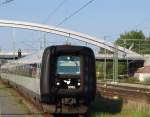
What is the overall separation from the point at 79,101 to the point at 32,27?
76746 millimetres

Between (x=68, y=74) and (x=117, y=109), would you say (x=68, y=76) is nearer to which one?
(x=68, y=74)

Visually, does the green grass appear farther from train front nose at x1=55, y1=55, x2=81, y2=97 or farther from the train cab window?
the train cab window

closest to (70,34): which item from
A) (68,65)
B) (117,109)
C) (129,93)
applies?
(129,93)

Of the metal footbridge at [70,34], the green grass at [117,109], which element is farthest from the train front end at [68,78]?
the metal footbridge at [70,34]

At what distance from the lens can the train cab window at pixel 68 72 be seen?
17.1 metres

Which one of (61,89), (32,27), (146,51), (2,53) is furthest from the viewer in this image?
(146,51)

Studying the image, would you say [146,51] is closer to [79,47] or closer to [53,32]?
[53,32]

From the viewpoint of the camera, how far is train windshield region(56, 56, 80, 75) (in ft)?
56.6

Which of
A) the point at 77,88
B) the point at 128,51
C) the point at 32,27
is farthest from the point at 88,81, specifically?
the point at 128,51

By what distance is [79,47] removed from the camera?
17.4 m

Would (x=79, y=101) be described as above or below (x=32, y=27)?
below

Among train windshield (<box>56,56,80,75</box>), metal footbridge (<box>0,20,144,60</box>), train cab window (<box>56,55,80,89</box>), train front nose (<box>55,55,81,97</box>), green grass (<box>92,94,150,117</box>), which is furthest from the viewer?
metal footbridge (<box>0,20,144,60</box>)

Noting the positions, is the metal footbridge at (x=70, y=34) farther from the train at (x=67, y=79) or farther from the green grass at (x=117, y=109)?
the train at (x=67, y=79)

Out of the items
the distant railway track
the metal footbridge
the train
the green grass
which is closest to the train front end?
the train
